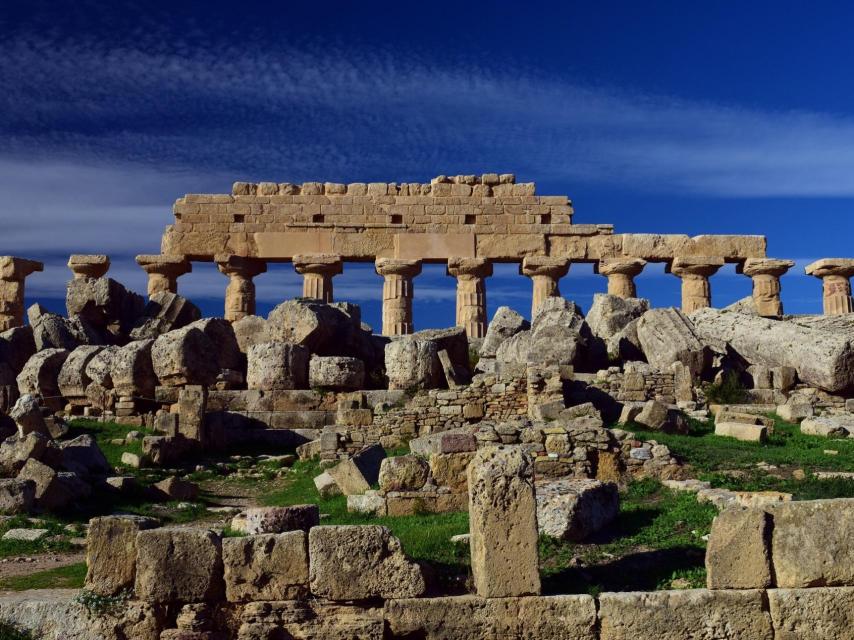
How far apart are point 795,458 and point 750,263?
56.9 feet

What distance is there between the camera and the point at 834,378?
63.0 feet

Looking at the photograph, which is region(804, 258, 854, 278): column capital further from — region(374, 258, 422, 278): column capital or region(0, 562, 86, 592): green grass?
region(0, 562, 86, 592): green grass

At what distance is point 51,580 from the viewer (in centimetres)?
877

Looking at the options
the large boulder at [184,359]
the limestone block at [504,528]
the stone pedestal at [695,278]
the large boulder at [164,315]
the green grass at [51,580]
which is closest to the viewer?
the limestone block at [504,528]

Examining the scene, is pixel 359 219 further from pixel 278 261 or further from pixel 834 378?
pixel 834 378

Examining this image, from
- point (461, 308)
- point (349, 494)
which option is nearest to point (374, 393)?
point (349, 494)

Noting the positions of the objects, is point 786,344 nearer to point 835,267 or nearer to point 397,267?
point 835,267

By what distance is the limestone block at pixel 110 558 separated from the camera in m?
7.67

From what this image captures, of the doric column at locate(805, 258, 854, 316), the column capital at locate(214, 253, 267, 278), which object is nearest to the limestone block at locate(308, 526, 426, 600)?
the column capital at locate(214, 253, 267, 278)

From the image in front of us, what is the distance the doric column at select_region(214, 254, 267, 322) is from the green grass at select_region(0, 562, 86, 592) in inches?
775

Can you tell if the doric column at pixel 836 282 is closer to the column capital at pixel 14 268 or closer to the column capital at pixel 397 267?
the column capital at pixel 397 267

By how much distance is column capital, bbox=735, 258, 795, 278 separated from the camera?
2902cm

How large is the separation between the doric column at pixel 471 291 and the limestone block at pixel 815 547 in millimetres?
21197

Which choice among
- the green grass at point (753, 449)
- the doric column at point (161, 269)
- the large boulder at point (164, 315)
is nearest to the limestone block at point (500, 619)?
the green grass at point (753, 449)
